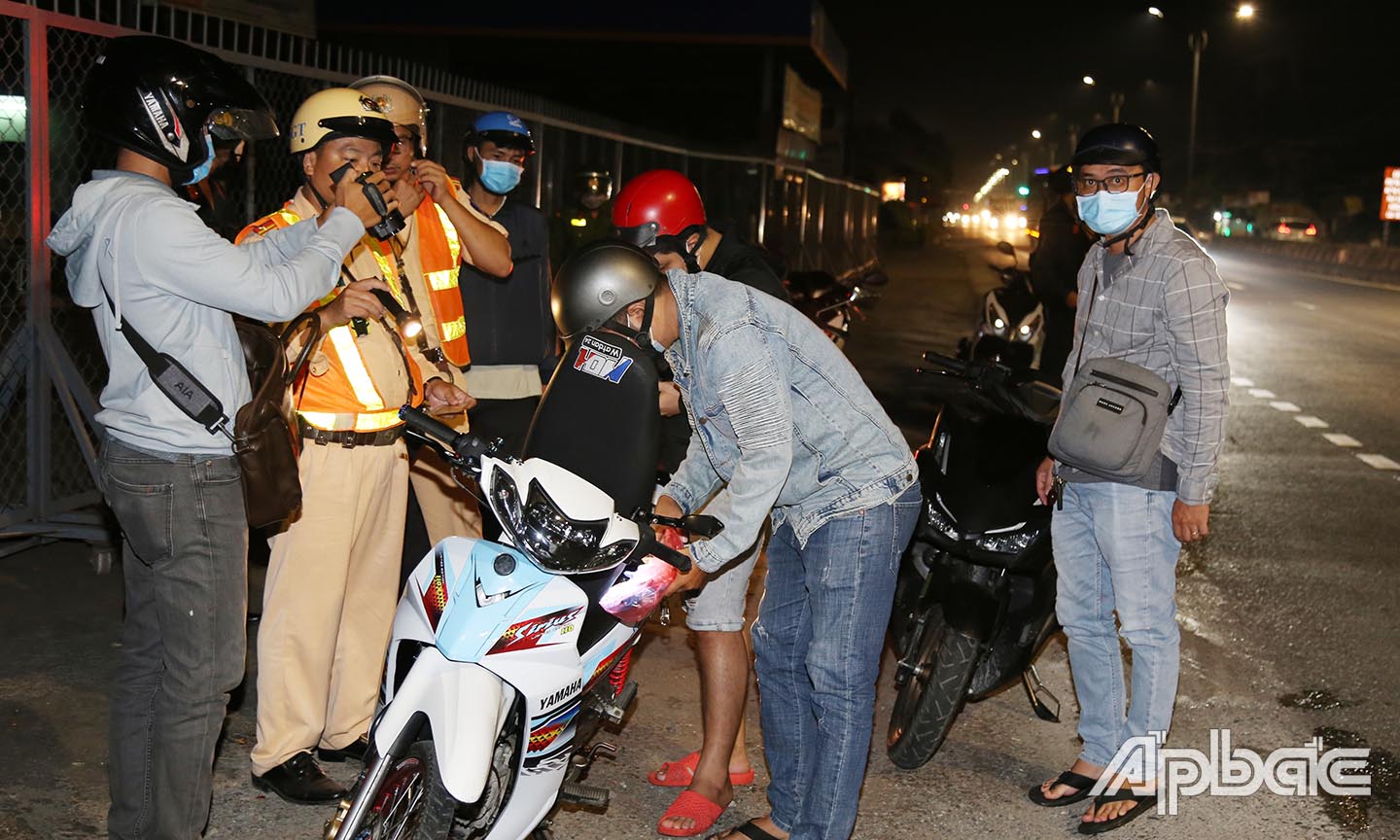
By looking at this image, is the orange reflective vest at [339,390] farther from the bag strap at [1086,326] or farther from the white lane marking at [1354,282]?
the white lane marking at [1354,282]

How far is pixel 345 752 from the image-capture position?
15.0ft

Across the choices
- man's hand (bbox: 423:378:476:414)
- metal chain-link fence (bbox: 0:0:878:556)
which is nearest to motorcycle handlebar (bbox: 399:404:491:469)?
man's hand (bbox: 423:378:476:414)

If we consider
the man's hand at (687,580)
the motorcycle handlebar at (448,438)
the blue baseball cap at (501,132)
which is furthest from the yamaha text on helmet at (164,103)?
the blue baseball cap at (501,132)

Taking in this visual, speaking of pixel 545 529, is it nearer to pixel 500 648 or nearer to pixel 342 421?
pixel 500 648

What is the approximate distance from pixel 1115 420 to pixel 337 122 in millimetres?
2465

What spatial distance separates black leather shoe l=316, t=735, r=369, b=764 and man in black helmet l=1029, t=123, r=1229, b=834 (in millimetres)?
2255

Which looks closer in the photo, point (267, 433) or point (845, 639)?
point (267, 433)

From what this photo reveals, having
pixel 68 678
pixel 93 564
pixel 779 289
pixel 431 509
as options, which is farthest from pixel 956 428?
pixel 93 564

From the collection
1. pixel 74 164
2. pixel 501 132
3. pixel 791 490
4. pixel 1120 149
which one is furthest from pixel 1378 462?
pixel 74 164

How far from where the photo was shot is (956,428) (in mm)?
5062

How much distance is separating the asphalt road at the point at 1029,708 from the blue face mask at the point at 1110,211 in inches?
75.2

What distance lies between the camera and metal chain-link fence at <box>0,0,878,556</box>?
247 inches

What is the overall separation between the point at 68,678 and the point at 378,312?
2317mm

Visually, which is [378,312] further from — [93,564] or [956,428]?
[93,564]
